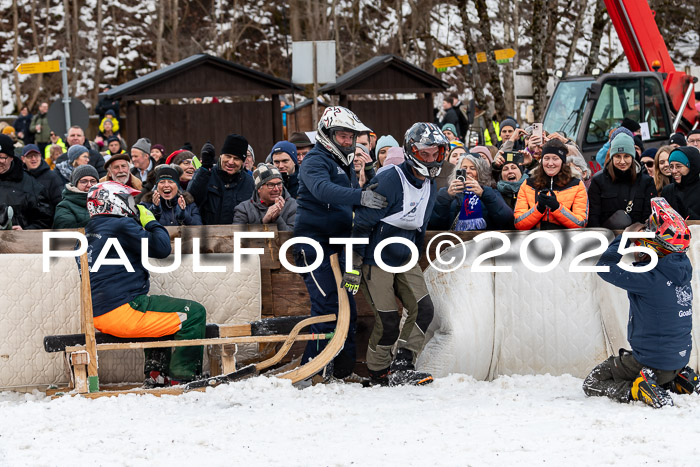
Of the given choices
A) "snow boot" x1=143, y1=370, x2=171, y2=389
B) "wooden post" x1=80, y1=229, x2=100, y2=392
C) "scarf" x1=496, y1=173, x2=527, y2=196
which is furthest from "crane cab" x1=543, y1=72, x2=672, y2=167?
"wooden post" x1=80, y1=229, x2=100, y2=392

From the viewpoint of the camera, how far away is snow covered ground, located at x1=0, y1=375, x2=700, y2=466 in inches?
190

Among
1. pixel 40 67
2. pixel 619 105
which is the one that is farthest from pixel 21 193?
pixel 40 67

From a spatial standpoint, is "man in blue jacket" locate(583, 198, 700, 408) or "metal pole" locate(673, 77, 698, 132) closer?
"man in blue jacket" locate(583, 198, 700, 408)

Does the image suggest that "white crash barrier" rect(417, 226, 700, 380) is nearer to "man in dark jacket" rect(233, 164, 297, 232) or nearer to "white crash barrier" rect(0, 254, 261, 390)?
"man in dark jacket" rect(233, 164, 297, 232)

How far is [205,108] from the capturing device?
17.0 m

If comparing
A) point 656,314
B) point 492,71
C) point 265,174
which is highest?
point 492,71

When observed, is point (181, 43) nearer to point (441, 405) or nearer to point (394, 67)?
point (394, 67)

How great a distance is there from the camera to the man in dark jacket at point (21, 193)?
27.3ft

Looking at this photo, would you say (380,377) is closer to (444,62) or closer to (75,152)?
(75,152)

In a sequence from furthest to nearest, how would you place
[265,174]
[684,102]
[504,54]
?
[504,54] → [684,102] → [265,174]

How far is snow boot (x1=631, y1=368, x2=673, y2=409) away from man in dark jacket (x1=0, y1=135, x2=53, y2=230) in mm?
5495

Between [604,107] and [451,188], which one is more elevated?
[604,107]

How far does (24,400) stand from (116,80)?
106 feet

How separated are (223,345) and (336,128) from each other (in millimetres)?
1730
